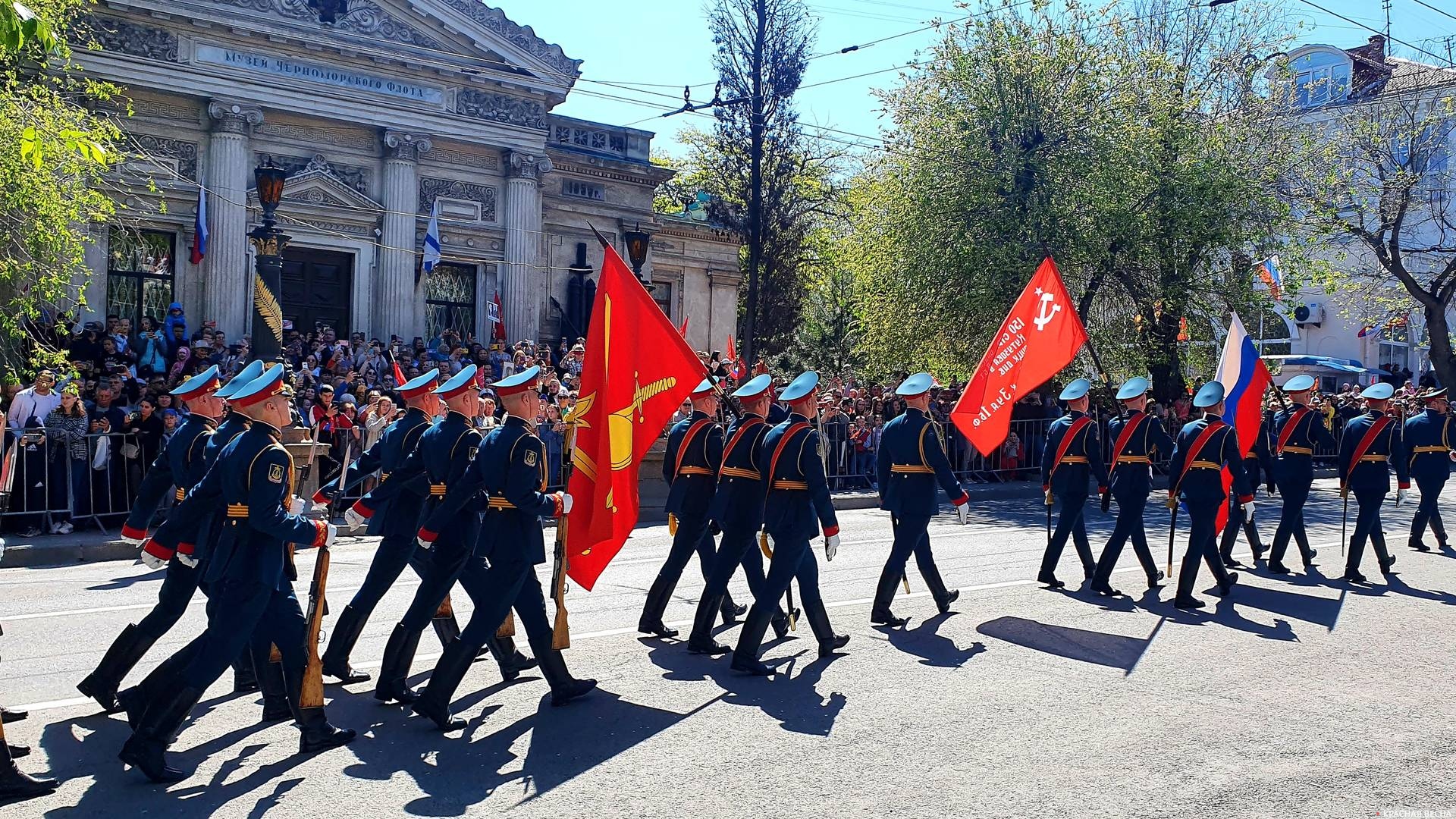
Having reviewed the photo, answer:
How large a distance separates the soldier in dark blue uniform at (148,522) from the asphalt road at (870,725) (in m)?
0.23

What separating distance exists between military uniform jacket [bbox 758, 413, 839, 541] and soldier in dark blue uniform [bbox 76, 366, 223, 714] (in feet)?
10.8

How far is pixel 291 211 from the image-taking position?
26.3 m

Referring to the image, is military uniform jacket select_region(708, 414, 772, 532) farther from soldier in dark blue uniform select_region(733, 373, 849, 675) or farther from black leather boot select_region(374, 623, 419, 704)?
black leather boot select_region(374, 623, 419, 704)

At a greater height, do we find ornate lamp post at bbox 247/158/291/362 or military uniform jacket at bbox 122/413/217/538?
ornate lamp post at bbox 247/158/291/362

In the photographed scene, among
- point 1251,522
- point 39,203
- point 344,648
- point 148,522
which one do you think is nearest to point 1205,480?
point 1251,522

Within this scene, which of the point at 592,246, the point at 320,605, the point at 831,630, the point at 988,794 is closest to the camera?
the point at 988,794

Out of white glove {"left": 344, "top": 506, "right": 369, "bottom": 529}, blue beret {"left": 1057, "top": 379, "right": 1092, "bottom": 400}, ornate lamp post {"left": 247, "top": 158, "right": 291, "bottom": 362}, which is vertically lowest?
white glove {"left": 344, "top": 506, "right": 369, "bottom": 529}

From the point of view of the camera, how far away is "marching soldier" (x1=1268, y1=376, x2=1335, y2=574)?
12539 mm

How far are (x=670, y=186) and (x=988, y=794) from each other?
43.2 meters

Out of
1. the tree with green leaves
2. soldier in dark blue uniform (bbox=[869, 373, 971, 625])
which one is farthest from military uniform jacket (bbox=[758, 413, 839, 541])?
Answer: the tree with green leaves

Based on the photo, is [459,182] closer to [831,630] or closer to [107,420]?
[107,420]

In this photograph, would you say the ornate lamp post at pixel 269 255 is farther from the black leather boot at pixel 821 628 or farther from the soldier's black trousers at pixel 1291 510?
the soldier's black trousers at pixel 1291 510

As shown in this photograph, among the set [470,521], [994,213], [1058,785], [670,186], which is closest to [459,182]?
[994,213]

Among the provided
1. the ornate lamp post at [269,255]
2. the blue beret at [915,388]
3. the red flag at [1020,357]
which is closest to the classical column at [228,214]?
the ornate lamp post at [269,255]
